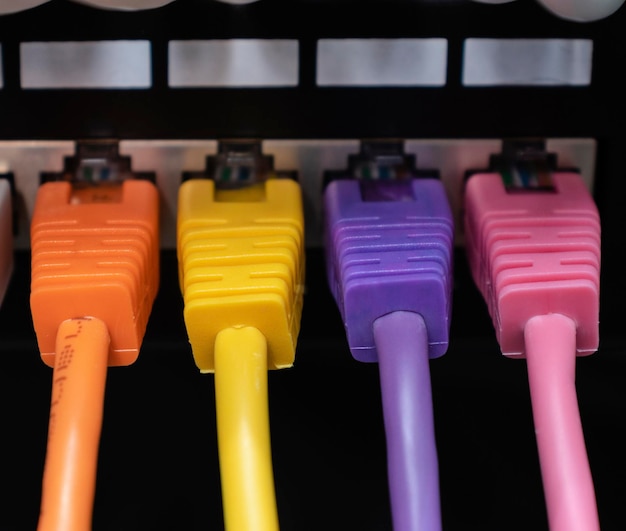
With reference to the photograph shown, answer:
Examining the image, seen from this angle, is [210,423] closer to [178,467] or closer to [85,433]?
[178,467]

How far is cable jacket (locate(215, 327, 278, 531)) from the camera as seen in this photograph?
438 millimetres

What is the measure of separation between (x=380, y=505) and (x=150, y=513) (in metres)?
0.13

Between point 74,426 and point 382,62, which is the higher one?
point 382,62

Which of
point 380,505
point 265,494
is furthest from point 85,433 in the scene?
point 380,505

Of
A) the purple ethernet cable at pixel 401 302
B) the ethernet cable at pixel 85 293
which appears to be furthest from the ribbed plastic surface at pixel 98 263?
the purple ethernet cable at pixel 401 302

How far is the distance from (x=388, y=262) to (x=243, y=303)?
8cm

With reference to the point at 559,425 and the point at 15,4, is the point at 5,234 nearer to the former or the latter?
the point at 15,4

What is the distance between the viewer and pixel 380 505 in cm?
58

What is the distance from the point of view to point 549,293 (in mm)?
500

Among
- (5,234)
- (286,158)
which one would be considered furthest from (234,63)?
(5,234)

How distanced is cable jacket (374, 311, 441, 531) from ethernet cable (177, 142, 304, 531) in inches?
2.1

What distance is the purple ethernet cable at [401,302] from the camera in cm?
45

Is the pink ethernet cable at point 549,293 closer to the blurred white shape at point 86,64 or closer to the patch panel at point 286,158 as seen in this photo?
the patch panel at point 286,158

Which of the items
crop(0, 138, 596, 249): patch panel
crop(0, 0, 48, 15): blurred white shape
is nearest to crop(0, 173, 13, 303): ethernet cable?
crop(0, 138, 596, 249): patch panel
